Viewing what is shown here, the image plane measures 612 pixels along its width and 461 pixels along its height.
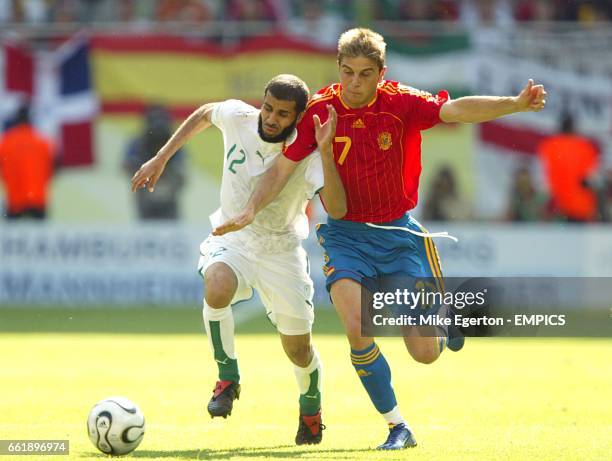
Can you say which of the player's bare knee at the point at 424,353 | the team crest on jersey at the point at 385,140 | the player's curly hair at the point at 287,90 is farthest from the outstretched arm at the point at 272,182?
the player's bare knee at the point at 424,353

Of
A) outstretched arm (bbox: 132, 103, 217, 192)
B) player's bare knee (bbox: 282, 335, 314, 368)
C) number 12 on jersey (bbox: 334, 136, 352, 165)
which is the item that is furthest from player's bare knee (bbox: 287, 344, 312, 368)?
outstretched arm (bbox: 132, 103, 217, 192)

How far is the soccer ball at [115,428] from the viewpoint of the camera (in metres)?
6.56

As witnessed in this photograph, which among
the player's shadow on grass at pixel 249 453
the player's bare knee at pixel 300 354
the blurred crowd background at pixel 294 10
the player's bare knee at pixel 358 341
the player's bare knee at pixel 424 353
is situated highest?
the blurred crowd background at pixel 294 10

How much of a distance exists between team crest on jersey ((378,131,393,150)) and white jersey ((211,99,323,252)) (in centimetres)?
62

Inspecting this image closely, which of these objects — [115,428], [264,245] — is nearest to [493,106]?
[264,245]

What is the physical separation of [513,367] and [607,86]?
19.8 ft

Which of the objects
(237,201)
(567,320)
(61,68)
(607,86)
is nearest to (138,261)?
(61,68)

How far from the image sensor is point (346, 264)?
7164 mm

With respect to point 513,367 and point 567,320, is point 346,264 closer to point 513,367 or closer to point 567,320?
point 513,367

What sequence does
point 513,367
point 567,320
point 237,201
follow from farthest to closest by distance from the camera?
1. point 567,320
2. point 513,367
3. point 237,201

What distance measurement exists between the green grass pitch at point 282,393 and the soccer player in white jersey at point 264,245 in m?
0.41

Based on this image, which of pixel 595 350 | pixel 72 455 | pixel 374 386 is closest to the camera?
pixel 72 455

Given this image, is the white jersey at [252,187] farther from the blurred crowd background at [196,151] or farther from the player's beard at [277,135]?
the blurred crowd background at [196,151]

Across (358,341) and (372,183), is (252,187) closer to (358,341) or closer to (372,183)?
(372,183)
